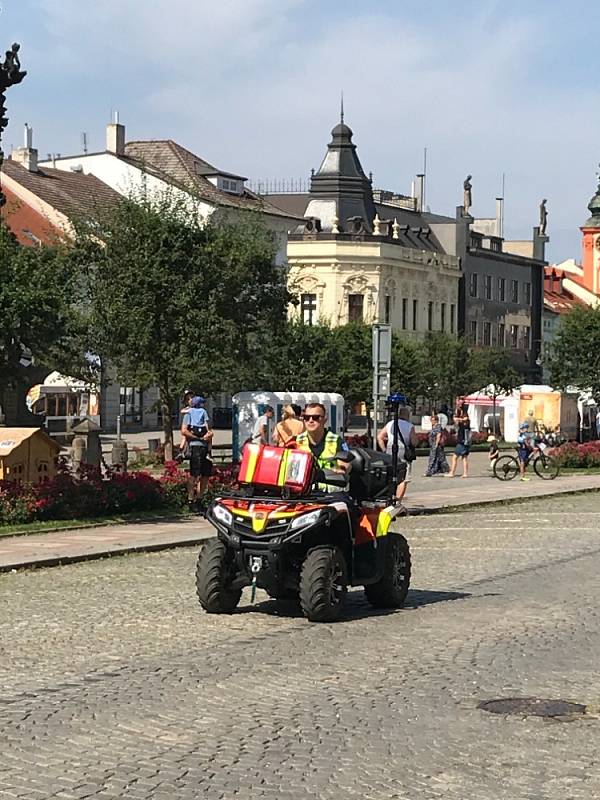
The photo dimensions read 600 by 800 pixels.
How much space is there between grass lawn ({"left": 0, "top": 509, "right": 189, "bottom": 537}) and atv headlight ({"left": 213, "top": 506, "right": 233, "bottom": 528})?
7.62 metres

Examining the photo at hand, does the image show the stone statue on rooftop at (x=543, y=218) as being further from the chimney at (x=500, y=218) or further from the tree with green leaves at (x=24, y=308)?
the tree with green leaves at (x=24, y=308)

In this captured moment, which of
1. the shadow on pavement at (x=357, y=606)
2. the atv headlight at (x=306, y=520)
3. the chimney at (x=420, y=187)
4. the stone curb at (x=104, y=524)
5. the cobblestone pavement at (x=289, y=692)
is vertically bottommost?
the cobblestone pavement at (x=289, y=692)

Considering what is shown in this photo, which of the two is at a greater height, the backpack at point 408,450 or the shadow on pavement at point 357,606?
the backpack at point 408,450

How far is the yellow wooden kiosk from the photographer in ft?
73.4

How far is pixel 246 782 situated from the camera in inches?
295

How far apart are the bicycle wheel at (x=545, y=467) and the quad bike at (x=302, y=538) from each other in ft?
84.9

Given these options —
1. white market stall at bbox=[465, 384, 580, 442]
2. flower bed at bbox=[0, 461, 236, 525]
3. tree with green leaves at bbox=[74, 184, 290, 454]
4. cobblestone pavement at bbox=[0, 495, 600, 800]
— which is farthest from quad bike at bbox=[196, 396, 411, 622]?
white market stall at bbox=[465, 384, 580, 442]

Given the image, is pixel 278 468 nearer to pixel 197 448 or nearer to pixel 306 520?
pixel 306 520

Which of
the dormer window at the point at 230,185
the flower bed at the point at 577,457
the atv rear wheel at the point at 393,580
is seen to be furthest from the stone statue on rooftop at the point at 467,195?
the atv rear wheel at the point at 393,580

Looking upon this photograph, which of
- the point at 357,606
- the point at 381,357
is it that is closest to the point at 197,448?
the point at 381,357

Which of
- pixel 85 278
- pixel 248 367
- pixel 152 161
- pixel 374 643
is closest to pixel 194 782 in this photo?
pixel 374 643

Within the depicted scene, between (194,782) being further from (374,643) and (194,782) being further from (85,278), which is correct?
(85,278)

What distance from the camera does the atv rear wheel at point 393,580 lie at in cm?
1366

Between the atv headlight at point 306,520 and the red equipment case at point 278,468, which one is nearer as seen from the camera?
the atv headlight at point 306,520
